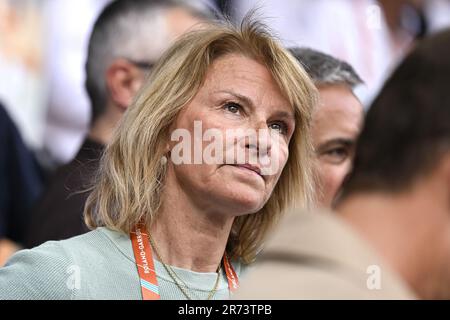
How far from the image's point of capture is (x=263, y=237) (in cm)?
328

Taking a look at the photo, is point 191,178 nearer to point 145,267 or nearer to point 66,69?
point 145,267

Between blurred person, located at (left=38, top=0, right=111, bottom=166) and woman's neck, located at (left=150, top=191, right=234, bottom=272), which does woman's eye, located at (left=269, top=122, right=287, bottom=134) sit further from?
blurred person, located at (left=38, top=0, right=111, bottom=166)

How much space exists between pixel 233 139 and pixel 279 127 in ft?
0.68

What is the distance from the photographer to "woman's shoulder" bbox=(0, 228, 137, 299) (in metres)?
2.79

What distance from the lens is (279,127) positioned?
314 centimetres

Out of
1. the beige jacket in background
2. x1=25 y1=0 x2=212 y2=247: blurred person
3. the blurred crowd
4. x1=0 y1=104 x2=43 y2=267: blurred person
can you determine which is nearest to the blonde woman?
the blurred crowd

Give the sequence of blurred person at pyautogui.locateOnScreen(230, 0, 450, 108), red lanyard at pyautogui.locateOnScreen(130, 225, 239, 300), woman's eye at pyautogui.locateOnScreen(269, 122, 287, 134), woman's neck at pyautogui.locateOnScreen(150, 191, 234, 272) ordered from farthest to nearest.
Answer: blurred person at pyautogui.locateOnScreen(230, 0, 450, 108) < woman's eye at pyautogui.locateOnScreen(269, 122, 287, 134) < woman's neck at pyautogui.locateOnScreen(150, 191, 234, 272) < red lanyard at pyautogui.locateOnScreen(130, 225, 239, 300)

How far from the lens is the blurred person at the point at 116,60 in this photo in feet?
13.3

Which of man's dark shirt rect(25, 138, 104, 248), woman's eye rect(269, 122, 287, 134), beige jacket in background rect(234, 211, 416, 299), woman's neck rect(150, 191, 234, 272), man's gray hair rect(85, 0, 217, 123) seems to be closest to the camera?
beige jacket in background rect(234, 211, 416, 299)

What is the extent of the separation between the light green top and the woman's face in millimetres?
229


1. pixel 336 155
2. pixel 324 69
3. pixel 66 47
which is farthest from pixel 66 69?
pixel 336 155

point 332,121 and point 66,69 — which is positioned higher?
point 66,69

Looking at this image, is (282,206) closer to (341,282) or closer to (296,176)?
(296,176)

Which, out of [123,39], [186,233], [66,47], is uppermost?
[66,47]
